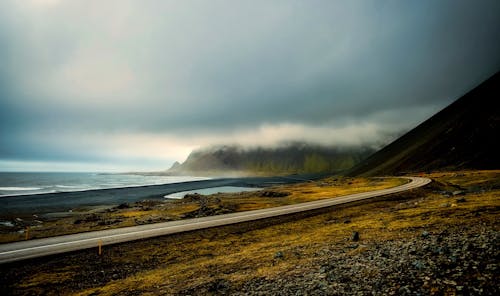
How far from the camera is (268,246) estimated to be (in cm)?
2386

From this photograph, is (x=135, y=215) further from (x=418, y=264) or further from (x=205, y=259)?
(x=418, y=264)

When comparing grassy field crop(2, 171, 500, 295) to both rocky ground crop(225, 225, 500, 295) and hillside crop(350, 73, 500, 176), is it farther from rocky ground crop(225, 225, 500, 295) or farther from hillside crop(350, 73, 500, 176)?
hillside crop(350, 73, 500, 176)

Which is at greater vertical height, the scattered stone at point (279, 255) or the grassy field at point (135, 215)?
the scattered stone at point (279, 255)

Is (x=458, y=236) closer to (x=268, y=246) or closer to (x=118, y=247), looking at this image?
(x=268, y=246)

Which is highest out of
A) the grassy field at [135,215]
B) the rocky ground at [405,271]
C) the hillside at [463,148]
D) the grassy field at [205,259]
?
the hillside at [463,148]

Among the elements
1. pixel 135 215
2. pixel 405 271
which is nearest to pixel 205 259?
pixel 405 271

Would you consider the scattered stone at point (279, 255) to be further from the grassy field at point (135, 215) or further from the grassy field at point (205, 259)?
the grassy field at point (135, 215)

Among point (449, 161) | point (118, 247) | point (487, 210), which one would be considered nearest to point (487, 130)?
point (449, 161)

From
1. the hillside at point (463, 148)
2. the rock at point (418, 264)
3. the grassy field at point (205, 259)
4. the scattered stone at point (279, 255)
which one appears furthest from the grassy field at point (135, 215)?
the hillside at point (463, 148)

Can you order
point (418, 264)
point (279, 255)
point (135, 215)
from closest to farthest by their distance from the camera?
point (418, 264) < point (279, 255) < point (135, 215)

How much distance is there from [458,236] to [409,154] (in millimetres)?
210032

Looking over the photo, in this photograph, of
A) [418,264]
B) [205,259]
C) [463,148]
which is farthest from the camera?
[463,148]

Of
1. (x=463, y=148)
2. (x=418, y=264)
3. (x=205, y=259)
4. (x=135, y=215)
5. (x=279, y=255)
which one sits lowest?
(x=135, y=215)

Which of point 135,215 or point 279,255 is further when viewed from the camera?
point 135,215
